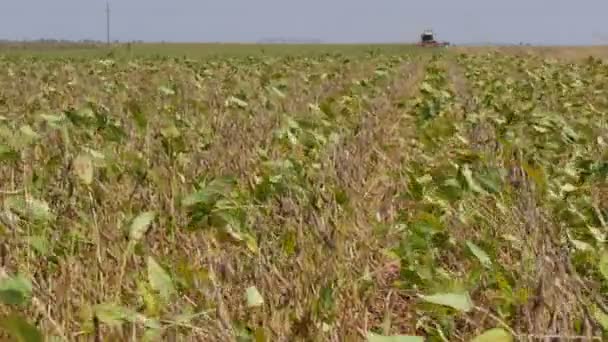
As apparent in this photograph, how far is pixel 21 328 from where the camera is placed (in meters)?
1.25

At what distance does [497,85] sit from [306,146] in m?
5.99

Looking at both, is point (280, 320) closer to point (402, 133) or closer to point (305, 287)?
point (305, 287)

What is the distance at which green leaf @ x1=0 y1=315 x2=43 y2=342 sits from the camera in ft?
4.05

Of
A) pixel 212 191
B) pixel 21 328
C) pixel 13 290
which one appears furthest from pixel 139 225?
pixel 21 328

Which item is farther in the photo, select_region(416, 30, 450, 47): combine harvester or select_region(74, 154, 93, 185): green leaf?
select_region(416, 30, 450, 47): combine harvester

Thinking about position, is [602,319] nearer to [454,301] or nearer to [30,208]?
[454,301]

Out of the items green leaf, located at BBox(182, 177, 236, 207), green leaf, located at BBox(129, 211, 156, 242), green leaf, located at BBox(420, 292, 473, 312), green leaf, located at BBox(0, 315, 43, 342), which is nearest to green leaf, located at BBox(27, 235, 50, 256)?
green leaf, located at BBox(129, 211, 156, 242)

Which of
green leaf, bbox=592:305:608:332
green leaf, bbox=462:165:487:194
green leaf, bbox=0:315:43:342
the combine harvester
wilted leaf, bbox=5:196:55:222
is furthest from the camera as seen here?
the combine harvester

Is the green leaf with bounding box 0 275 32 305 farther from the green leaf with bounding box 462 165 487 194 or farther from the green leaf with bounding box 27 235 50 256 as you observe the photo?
the green leaf with bounding box 462 165 487 194

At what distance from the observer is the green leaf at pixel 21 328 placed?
123 cm

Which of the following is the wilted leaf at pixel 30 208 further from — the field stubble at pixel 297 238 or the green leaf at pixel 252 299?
the green leaf at pixel 252 299

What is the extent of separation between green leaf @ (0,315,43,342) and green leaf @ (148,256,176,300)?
1.65 feet

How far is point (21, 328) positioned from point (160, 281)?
531 millimetres

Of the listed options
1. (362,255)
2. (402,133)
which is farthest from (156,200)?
(402,133)
